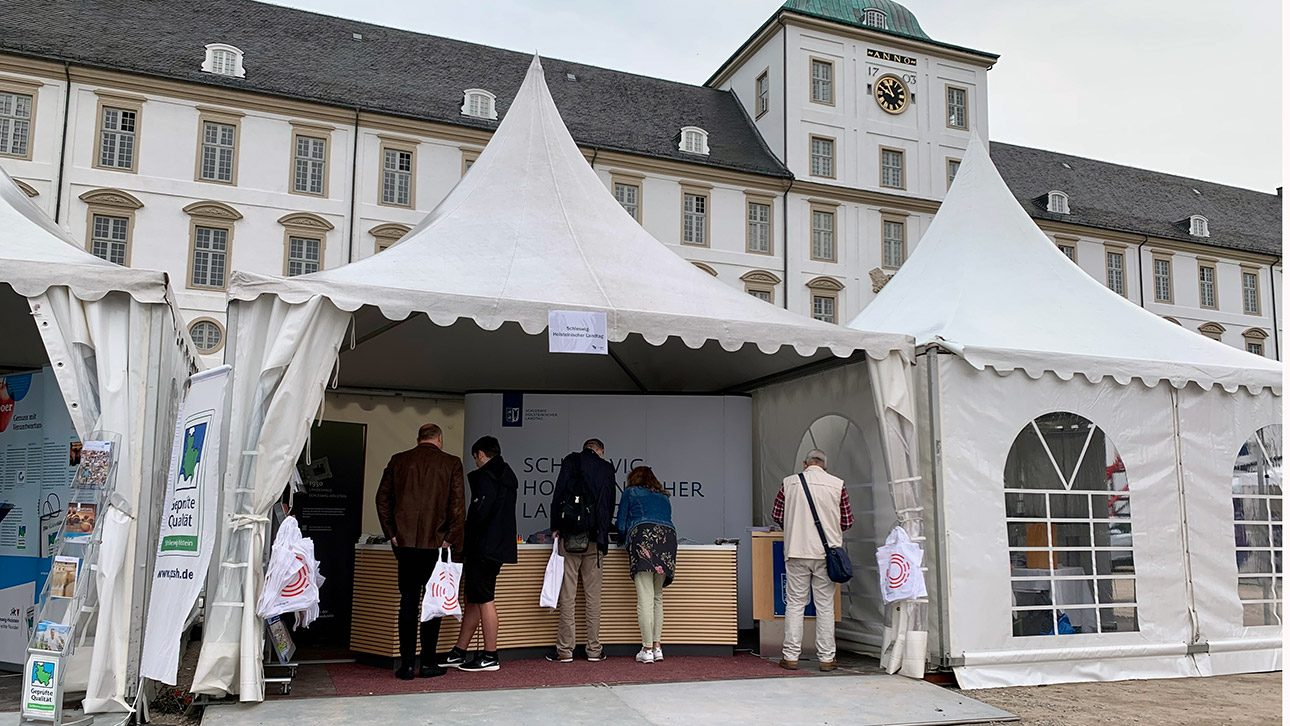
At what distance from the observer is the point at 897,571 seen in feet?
23.3

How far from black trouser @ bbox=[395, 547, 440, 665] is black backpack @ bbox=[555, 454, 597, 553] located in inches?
40.9

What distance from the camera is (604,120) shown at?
103 feet

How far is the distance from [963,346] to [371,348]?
16.3 feet

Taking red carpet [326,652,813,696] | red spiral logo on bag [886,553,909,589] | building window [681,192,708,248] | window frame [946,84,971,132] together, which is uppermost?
window frame [946,84,971,132]

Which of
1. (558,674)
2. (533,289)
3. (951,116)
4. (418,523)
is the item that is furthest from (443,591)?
(951,116)

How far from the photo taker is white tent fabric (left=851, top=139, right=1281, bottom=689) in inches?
285

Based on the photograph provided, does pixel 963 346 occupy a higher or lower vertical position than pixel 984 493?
higher

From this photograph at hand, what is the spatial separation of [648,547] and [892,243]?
27886 mm

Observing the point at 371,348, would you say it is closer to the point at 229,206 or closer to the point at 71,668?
the point at 71,668

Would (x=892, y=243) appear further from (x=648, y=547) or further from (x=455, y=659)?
(x=455, y=659)

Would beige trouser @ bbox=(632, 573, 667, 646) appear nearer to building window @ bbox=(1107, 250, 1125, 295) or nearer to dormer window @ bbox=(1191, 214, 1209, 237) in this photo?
building window @ bbox=(1107, 250, 1125, 295)

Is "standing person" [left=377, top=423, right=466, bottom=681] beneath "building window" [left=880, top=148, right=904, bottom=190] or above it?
beneath

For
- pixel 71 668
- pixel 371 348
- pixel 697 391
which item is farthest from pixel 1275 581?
pixel 71 668

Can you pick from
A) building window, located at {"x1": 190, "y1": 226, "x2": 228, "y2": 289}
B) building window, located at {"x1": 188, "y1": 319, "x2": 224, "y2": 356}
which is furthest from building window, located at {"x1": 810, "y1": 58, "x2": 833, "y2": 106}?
building window, located at {"x1": 188, "y1": 319, "x2": 224, "y2": 356}
